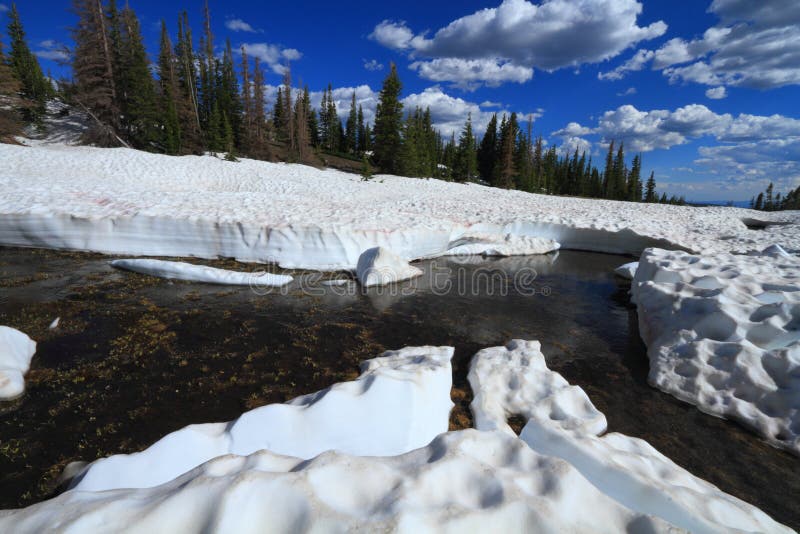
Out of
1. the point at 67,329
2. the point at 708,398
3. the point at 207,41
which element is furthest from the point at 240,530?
the point at 207,41

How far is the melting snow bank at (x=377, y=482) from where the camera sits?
1.66 meters

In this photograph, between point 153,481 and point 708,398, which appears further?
point 708,398

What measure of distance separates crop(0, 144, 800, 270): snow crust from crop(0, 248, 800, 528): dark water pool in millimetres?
1087

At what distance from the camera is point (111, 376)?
4438 mm

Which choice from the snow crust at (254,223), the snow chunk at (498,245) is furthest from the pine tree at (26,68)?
the snow chunk at (498,245)

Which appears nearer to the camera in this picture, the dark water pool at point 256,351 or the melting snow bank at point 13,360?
the dark water pool at point 256,351

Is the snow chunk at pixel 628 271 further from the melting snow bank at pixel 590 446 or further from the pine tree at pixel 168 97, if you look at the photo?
the pine tree at pixel 168 97

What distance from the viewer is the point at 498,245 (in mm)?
13484

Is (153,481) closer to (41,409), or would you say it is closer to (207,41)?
(41,409)

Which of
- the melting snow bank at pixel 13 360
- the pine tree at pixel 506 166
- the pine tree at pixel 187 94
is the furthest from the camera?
the pine tree at pixel 506 166

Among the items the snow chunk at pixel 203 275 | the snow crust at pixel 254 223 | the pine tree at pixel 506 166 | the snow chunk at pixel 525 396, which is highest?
the pine tree at pixel 506 166

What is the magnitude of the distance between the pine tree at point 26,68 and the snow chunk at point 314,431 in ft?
147

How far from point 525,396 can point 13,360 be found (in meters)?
6.42

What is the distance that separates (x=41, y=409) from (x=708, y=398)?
790cm
